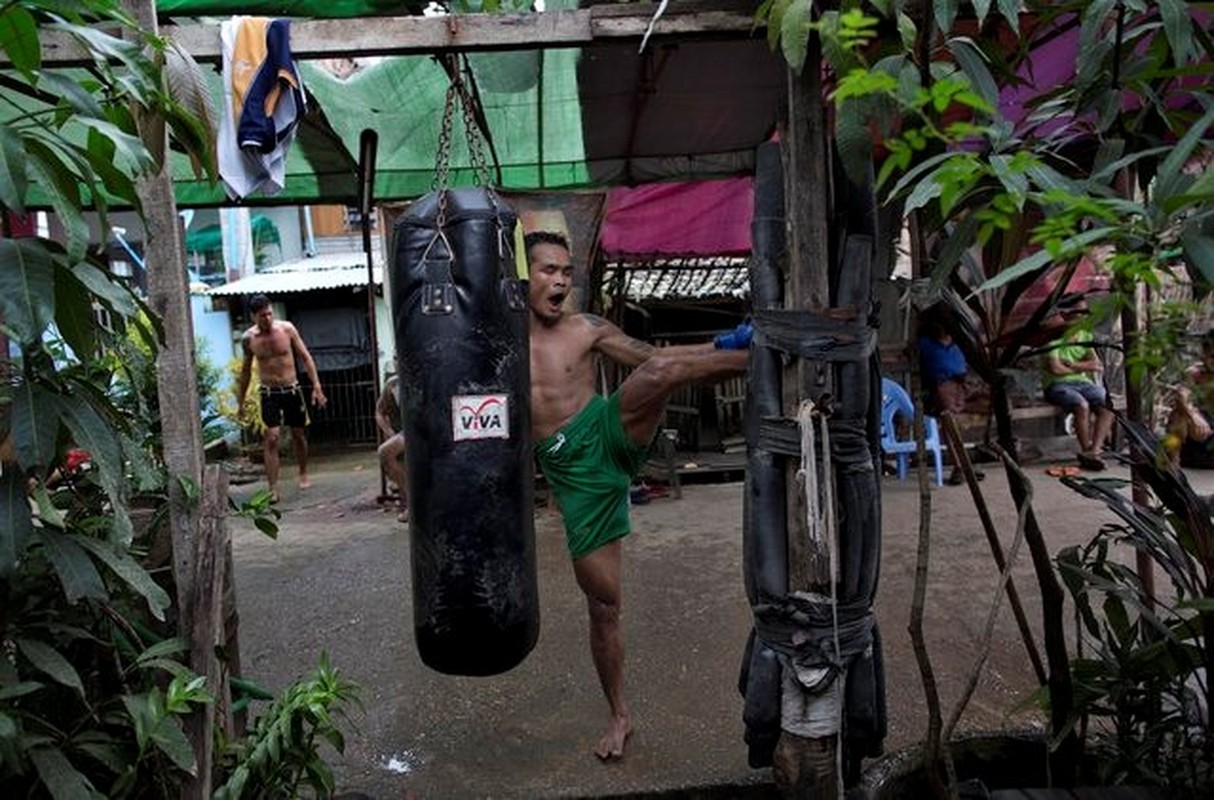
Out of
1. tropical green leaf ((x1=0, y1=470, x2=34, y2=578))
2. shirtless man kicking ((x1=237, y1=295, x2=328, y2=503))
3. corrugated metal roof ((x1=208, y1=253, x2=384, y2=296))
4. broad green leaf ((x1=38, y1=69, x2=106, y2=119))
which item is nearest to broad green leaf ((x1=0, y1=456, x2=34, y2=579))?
tropical green leaf ((x1=0, y1=470, x2=34, y2=578))

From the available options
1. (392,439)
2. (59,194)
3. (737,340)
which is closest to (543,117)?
(392,439)

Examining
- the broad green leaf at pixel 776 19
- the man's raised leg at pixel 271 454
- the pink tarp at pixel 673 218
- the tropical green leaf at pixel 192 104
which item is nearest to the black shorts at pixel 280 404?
the man's raised leg at pixel 271 454

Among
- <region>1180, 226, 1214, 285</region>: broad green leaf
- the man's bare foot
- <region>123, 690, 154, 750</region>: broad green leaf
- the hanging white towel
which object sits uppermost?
the hanging white towel

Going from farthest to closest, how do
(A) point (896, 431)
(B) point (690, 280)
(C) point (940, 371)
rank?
(B) point (690, 280)
(A) point (896, 431)
(C) point (940, 371)

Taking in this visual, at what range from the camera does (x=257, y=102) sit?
265 cm

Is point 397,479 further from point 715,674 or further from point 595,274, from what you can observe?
point 595,274

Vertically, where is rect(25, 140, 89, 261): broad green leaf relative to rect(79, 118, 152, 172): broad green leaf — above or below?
below

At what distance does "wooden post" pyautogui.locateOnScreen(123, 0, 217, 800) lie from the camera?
2.27 metres

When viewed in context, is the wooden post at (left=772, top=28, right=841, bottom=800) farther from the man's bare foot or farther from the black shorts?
the black shorts

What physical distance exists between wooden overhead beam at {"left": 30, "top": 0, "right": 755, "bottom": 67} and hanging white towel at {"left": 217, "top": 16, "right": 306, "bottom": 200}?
0.27 metres

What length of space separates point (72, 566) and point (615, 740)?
6.33 ft

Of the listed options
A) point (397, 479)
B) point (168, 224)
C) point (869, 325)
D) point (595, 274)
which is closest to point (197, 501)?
point (168, 224)

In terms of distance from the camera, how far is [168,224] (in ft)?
7.57

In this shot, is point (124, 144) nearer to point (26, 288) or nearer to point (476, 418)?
point (26, 288)
